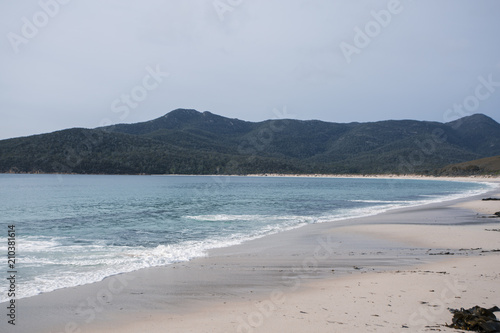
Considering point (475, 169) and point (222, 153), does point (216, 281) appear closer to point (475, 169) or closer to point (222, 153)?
point (475, 169)

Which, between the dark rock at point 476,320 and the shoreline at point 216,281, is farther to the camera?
the shoreline at point 216,281

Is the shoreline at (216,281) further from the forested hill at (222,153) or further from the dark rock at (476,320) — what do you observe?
the forested hill at (222,153)

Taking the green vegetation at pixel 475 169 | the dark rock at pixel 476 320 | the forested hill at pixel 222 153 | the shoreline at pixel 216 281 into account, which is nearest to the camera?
the dark rock at pixel 476 320

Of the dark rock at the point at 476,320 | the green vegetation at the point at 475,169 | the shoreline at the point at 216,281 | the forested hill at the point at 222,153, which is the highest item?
the forested hill at the point at 222,153

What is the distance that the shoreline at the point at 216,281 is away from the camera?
664 centimetres

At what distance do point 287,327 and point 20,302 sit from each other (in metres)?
5.29

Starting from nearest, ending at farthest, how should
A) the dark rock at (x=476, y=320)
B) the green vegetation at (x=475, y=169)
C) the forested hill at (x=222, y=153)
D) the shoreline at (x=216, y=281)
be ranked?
1. the dark rock at (x=476, y=320)
2. the shoreline at (x=216, y=281)
3. the green vegetation at (x=475, y=169)
4. the forested hill at (x=222, y=153)

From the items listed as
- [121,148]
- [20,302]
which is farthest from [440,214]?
[121,148]

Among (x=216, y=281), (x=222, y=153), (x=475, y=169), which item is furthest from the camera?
(x=222, y=153)

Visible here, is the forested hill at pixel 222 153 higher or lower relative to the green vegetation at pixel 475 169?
higher

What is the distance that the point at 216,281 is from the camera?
9.04 metres

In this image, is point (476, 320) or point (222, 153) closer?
point (476, 320)

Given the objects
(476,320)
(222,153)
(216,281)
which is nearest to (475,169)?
(222,153)

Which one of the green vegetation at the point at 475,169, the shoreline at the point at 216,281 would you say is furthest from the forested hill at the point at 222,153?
the shoreline at the point at 216,281
